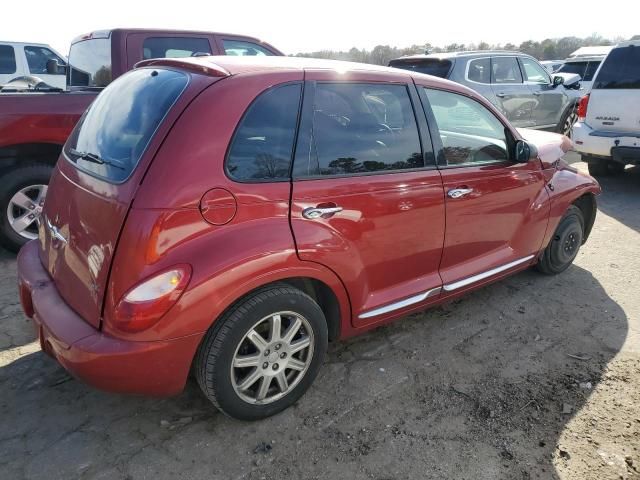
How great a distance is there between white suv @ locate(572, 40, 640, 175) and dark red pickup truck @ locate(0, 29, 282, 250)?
5.23 m

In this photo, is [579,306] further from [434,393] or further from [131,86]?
[131,86]

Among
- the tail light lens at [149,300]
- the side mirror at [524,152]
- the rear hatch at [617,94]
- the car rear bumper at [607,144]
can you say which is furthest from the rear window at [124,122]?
the rear hatch at [617,94]

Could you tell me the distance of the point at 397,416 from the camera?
8.48 feet

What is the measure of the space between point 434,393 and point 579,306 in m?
1.71

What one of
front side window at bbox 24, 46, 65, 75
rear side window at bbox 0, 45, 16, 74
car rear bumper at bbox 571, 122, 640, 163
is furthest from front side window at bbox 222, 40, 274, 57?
rear side window at bbox 0, 45, 16, 74

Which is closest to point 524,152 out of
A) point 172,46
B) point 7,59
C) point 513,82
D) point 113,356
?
point 113,356

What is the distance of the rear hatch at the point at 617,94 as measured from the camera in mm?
6355

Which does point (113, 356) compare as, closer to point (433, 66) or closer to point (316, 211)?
point (316, 211)

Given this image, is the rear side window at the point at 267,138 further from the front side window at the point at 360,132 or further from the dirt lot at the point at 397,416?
the dirt lot at the point at 397,416

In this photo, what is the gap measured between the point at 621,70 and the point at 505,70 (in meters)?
2.09

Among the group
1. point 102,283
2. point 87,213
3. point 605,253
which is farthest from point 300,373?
point 605,253

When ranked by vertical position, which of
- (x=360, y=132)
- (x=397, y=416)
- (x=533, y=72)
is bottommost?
(x=397, y=416)

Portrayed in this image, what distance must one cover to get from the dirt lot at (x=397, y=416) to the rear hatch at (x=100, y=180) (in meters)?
0.69

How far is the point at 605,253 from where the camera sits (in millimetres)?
4773
